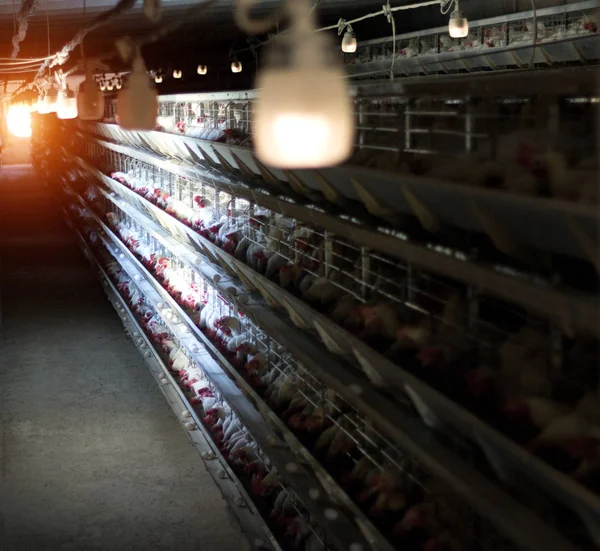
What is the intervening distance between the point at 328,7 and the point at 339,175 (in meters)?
7.45

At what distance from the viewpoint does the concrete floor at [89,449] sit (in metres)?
4.30

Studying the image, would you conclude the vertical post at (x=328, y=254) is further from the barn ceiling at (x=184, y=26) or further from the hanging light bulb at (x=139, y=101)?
the barn ceiling at (x=184, y=26)

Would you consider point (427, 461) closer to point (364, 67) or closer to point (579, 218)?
point (579, 218)

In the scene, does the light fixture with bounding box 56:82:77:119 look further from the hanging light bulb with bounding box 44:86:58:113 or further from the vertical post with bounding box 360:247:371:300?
the vertical post with bounding box 360:247:371:300

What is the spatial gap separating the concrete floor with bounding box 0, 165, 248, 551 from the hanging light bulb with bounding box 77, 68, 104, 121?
196 cm

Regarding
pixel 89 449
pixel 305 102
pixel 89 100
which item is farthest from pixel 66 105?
pixel 305 102

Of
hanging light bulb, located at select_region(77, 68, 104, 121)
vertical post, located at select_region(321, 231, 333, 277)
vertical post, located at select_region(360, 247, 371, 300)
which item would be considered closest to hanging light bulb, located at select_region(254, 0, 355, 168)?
vertical post, located at select_region(360, 247, 371, 300)

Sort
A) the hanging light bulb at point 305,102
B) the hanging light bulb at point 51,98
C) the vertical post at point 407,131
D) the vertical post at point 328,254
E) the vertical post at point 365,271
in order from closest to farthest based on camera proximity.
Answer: the hanging light bulb at point 305,102, the vertical post at point 407,131, the vertical post at point 365,271, the vertical post at point 328,254, the hanging light bulb at point 51,98

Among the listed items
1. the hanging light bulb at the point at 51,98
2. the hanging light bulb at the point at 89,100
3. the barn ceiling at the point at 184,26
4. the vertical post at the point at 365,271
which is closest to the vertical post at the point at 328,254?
the vertical post at the point at 365,271

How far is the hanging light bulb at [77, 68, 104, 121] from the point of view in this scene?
587 centimetres

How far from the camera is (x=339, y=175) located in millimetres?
2787

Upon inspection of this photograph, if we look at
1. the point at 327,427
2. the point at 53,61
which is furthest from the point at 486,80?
the point at 53,61

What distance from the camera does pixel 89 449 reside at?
5.32 meters

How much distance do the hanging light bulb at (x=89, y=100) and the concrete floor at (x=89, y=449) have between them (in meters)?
1.96
